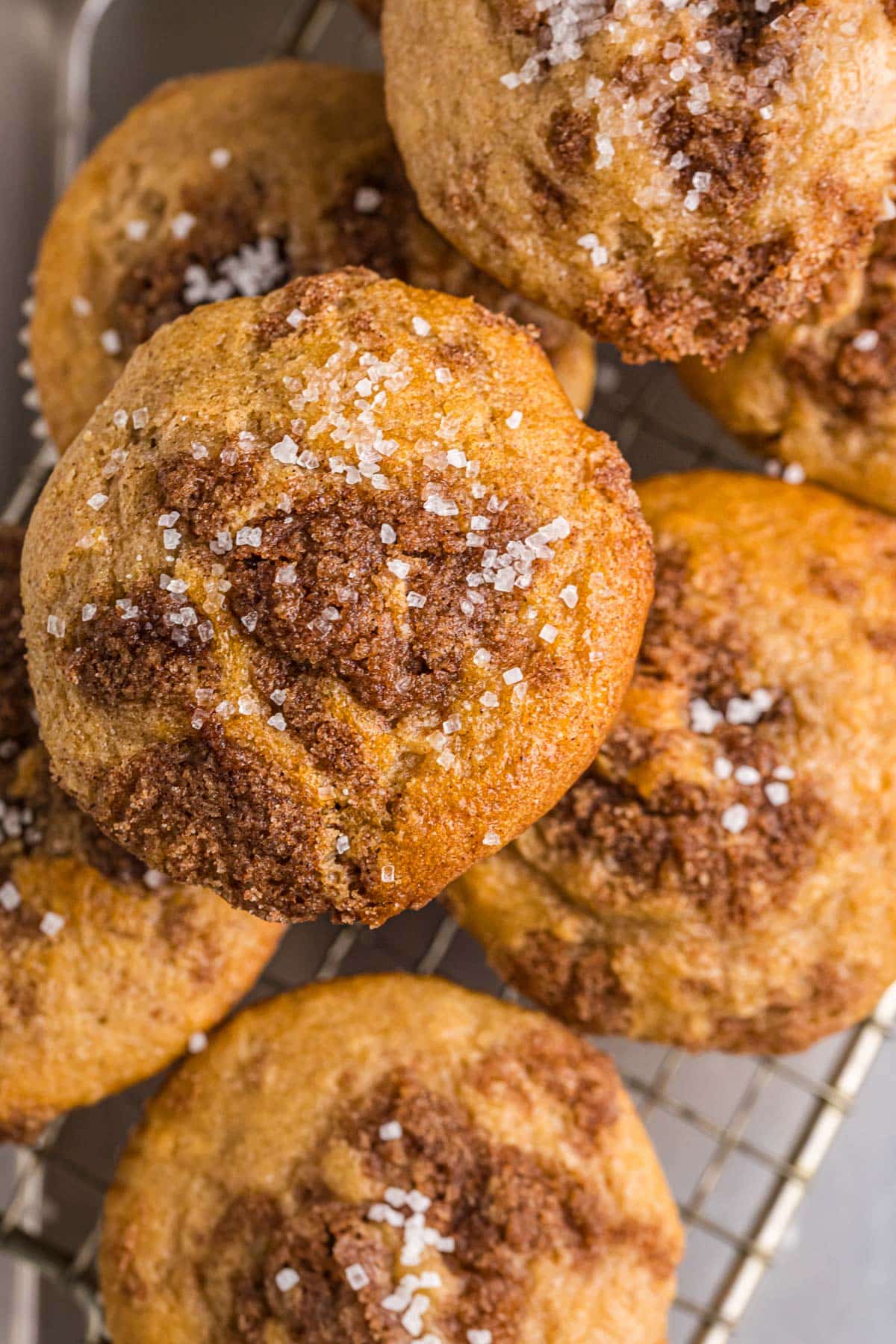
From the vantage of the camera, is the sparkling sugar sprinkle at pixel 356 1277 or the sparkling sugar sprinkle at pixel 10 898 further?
the sparkling sugar sprinkle at pixel 10 898

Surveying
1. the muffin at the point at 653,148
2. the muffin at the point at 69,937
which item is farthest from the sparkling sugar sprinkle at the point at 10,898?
the muffin at the point at 653,148

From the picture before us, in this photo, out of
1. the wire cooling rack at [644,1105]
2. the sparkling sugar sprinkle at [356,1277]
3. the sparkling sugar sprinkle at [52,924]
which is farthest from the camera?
the wire cooling rack at [644,1105]

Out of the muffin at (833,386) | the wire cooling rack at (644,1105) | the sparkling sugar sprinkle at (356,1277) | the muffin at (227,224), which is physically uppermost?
the muffin at (227,224)

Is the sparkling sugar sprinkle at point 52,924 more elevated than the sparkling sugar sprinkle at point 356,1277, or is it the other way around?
the sparkling sugar sprinkle at point 52,924

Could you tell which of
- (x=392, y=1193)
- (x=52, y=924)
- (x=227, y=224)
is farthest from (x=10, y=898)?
(x=227, y=224)

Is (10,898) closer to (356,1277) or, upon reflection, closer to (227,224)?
(356,1277)

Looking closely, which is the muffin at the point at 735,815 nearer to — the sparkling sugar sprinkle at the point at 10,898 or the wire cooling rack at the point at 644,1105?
the wire cooling rack at the point at 644,1105
